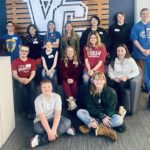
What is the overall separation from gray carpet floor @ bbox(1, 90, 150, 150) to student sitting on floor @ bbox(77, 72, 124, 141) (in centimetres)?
15

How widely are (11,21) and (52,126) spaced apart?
286 cm

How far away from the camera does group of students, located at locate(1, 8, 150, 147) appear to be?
12.2 ft

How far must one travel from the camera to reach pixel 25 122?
14.0ft

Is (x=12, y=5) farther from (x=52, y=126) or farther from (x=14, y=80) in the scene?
(x=52, y=126)

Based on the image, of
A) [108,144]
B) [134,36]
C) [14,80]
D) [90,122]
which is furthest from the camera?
[134,36]

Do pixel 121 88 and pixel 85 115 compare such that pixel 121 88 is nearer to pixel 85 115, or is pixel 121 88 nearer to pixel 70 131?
pixel 85 115

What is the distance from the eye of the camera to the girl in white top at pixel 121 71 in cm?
441

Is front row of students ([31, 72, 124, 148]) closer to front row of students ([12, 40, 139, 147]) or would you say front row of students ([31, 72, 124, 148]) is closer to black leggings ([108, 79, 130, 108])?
front row of students ([12, 40, 139, 147])

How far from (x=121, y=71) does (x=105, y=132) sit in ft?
4.11

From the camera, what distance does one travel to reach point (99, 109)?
390cm

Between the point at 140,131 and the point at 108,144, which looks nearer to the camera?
the point at 108,144

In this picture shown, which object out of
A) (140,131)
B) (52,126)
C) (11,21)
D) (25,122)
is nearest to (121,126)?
(140,131)

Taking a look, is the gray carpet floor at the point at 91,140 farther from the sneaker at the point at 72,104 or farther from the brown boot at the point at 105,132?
the sneaker at the point at 72,104

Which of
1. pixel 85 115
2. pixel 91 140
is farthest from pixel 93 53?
pixel 91 140
